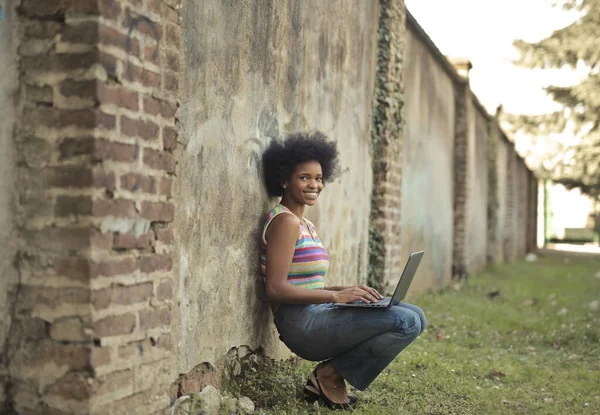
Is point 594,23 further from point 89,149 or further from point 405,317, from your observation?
point 89,149

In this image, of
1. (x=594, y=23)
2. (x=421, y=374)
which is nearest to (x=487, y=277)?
(x=594, y=23)

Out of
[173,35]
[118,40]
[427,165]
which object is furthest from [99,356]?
[427,165]

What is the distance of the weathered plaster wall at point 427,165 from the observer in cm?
866

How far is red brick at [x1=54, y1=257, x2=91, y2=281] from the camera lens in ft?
8.45

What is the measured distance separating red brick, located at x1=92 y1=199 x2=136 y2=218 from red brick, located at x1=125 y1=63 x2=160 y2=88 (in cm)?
50

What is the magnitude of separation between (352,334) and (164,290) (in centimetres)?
122

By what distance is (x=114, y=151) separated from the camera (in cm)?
269

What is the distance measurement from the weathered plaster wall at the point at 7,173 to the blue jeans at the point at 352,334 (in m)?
1.68

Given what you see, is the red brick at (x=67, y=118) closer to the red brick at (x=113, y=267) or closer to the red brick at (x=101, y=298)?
the red brick at (x=113, y=267)

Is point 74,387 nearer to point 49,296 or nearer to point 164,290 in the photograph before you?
point 49,296

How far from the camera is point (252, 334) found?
4.12 m

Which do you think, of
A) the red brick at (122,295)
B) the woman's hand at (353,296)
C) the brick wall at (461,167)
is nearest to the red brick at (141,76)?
the red brick at (122,295)

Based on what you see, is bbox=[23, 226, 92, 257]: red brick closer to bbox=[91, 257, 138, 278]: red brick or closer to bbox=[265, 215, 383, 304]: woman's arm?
bbox=[91, 257, 138, 278]: red brick

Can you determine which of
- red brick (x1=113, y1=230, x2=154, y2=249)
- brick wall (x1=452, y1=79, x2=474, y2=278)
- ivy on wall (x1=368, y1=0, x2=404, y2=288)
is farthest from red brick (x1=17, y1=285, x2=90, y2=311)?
brick wall (x1=452, y1=79, x2=474, y2=278)
